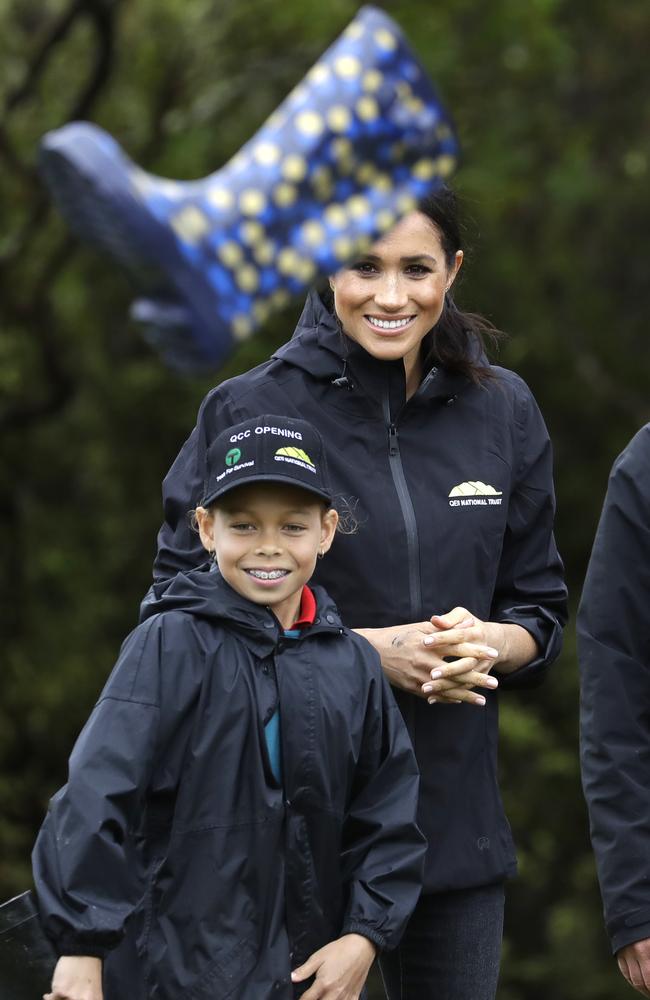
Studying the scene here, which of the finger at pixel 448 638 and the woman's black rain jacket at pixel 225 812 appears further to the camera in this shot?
the finger at pixel 448 638

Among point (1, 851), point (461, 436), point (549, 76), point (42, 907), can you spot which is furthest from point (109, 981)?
point (549, 76)

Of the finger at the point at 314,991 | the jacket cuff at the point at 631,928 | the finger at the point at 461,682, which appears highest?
the finger at the point at 461,682

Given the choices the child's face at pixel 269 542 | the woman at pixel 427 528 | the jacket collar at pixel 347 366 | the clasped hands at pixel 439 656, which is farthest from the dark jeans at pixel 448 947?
the jacket collar at pixel 347 366

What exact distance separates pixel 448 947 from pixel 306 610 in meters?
0.59

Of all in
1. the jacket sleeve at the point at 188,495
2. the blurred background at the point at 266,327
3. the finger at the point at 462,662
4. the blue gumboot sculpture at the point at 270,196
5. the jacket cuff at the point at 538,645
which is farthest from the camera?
the blurred background at the point at 266,327

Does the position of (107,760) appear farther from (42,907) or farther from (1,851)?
(1,851)

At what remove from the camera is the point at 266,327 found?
9.54 metres

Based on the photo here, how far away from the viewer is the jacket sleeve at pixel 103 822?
93.3 inches

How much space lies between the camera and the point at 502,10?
9.80m

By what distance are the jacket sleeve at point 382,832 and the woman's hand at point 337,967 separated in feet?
0.06

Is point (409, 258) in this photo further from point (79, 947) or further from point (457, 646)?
point (79, 947)

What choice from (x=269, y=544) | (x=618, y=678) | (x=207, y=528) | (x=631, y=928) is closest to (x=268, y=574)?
(x=269, y=544)

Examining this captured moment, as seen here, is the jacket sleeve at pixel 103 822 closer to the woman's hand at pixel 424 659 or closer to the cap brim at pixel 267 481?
the cap brim at pixel 267 481

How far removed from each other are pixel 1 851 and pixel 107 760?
7.42 metres
